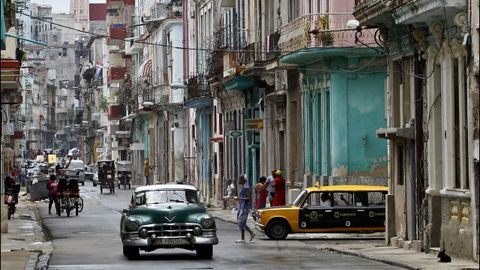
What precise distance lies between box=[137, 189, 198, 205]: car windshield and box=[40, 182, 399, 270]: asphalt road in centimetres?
113

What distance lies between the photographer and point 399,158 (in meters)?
34.7

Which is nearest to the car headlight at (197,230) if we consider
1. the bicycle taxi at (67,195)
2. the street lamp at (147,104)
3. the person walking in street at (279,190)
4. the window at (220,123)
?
the person walking in street at (279,190)

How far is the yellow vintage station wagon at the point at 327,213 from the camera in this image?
3750 centimetres

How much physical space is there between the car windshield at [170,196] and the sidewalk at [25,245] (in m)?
2.35

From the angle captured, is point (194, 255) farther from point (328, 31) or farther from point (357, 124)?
point (357, 124)

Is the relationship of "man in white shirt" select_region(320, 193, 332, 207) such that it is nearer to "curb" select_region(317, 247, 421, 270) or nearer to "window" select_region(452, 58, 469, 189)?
"curb" select_region(317, 247, 421, 270)

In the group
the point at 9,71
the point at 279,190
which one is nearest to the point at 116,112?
the point at 279,190

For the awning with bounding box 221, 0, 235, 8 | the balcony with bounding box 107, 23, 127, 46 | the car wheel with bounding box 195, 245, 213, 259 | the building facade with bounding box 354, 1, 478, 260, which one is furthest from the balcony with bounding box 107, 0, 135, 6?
the car wheel with bounding box 195, 245, 213, 259

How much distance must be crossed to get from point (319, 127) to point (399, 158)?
11.1 metres

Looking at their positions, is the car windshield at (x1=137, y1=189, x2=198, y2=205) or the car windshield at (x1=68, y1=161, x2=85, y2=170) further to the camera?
the car windshield at (x1=68, y1=161, x2=85, y2=170)

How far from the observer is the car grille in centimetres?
2984

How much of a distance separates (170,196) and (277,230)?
7.06 metres

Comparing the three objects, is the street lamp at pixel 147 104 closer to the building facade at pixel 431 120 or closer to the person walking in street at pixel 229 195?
the person walking in street at pixel 229 195

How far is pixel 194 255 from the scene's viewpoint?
1249 inches
